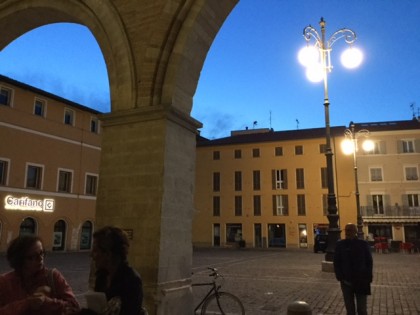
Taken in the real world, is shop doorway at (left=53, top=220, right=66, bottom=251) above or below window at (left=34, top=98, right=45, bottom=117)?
below

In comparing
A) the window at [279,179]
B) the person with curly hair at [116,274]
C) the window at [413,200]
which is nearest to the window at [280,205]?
the window at [279,179]

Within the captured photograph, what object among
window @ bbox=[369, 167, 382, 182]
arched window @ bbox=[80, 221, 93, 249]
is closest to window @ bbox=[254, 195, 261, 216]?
window @ bbox=[369, 167, 382, 182]

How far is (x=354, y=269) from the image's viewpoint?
5125 millimetres

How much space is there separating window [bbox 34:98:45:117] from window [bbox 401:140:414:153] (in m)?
32.5

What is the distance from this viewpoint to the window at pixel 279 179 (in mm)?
42781

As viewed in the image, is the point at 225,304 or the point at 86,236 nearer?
the point at 225,304

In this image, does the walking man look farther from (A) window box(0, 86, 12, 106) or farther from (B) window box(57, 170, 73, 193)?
(B) window box(57, 170, 73, 193)

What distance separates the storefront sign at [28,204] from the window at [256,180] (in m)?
22.4

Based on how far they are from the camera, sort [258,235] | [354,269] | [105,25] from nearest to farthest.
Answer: [354,269], [105,25], [258,235]

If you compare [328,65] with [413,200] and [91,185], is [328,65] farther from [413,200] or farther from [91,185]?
[413,200]

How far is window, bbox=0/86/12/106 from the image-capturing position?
2519 centimetres

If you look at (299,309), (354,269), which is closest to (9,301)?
(299,309)

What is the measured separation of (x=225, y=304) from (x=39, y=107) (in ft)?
82.7

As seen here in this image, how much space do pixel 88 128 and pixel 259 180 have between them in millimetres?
19937
